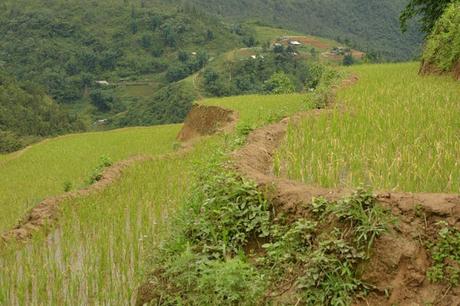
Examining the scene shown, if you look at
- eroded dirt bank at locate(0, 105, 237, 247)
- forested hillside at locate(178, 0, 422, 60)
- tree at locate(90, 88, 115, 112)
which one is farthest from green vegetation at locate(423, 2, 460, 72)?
forested hillside at locate(178, 0, 422, 60)

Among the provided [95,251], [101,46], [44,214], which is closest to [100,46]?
[101,46]

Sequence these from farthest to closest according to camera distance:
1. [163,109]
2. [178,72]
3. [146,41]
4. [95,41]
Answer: [146,41]
[95,41]
[178,72]
[163,109]

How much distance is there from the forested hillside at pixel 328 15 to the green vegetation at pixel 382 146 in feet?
435

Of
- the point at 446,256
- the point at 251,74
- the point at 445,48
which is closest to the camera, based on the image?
the point at 446,256

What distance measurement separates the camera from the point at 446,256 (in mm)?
3629

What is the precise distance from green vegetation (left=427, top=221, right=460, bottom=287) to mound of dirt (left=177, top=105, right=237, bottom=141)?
14778 millimetres

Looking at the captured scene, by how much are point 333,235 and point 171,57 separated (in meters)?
88.4

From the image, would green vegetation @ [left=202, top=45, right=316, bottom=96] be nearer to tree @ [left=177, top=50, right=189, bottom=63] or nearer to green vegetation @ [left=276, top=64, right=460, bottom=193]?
tree @ [left=177, top=50, right=189, bottom=63]

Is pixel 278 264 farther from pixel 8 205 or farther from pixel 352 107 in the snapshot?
pixel 8 205

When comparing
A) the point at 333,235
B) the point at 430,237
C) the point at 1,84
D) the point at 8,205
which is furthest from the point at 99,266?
the point at 1,84

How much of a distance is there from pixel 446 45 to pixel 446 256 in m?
13.0

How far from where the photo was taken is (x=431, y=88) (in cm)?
1138

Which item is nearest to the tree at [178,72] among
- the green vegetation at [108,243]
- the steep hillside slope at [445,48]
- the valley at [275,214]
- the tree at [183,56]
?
the tree at [183,56]

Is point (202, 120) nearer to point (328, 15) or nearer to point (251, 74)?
point (251, 74)
